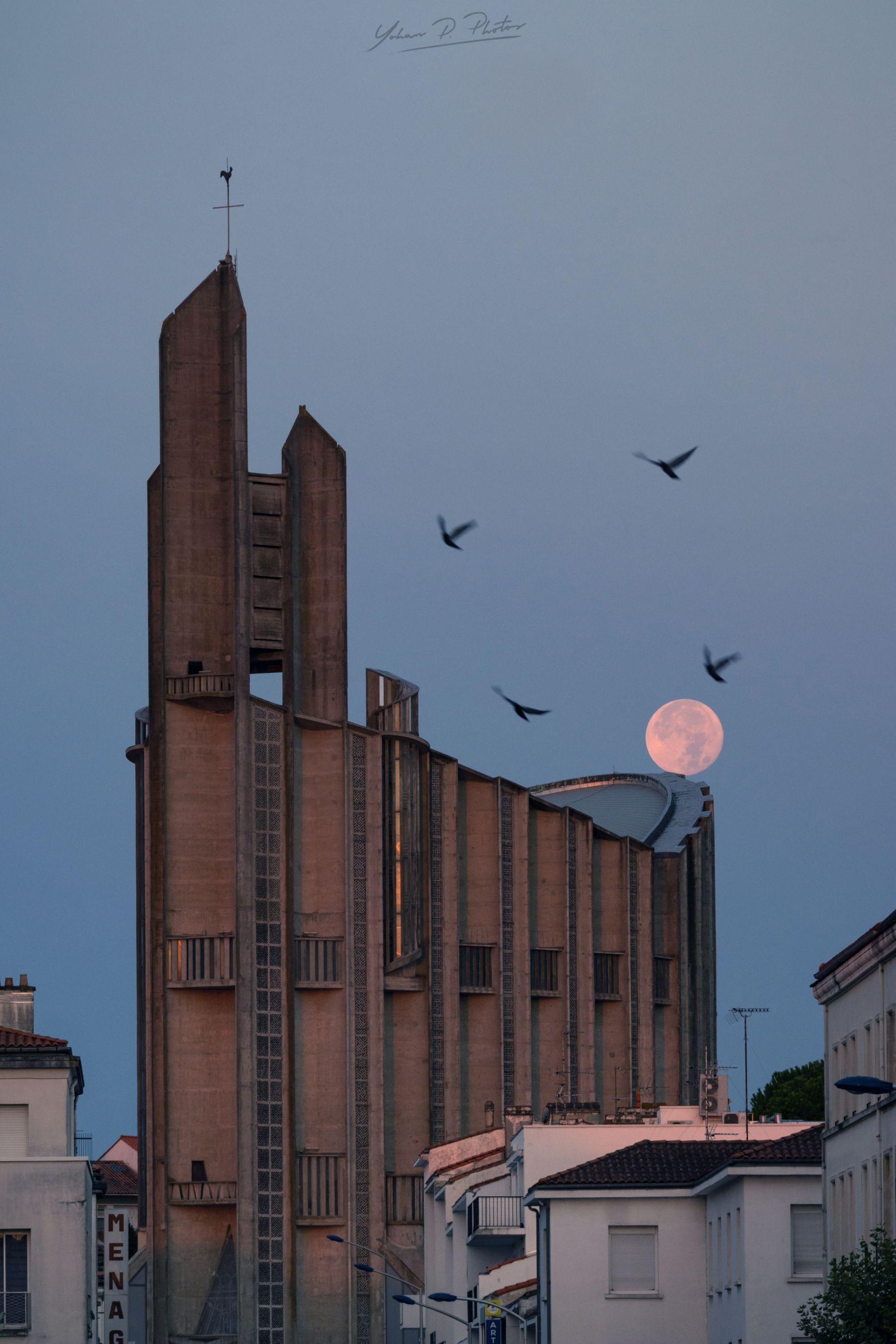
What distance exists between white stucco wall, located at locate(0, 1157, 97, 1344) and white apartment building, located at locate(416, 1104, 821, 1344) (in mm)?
10635

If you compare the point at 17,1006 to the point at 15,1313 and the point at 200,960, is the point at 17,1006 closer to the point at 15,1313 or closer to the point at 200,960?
the point at 200,960

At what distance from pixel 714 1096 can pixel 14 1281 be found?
26183 millimetres

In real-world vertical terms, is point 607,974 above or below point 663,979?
above

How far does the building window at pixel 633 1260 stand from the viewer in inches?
2323

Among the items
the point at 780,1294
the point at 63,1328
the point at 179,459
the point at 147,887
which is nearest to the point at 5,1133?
the point at 63,1328

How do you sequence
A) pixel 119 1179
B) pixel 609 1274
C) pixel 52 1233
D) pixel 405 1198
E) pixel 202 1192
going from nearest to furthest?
1. pixel 609 1274
2. pixel 52 1233
3. pixel 202 1192
4. pixel 405 1198
5. pixel 119 1179

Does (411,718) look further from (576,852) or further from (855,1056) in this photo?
(855,1056)

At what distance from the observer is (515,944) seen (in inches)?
4075

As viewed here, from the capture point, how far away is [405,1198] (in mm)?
98062

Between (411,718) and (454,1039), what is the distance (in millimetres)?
12177

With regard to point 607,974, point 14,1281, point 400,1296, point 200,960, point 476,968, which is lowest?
point 400,1296

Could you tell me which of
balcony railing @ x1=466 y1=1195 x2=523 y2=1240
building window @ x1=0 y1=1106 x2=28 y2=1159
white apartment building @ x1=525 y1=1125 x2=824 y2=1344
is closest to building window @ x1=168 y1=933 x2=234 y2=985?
balcony railing @ x1=466 y1=1195 x2=523 y2=1240

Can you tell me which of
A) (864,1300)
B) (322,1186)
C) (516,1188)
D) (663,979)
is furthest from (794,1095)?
(864,1300)

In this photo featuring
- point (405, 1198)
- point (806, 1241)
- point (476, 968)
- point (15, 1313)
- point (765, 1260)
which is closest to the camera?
point (765, 1260)
